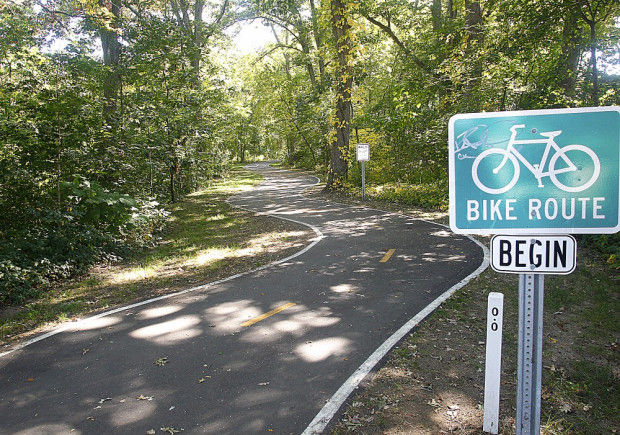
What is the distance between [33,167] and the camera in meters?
9.59

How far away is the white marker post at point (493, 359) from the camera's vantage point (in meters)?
2.96

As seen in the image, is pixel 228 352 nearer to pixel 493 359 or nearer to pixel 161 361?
pixel 161 361

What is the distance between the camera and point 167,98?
15.5 m

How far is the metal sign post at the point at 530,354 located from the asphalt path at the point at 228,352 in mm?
1944

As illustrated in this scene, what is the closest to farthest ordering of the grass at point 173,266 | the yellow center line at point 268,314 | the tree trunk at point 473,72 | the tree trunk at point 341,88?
the yellow center line at point 268,314
the grass at point 173,266
the tree trunk at point 473,72
the tree trunk at point 341,88

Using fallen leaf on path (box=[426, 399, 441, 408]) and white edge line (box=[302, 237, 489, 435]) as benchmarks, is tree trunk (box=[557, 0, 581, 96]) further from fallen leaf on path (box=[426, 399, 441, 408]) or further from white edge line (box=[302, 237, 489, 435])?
fallen leaf on path (box=[426, 399, 441, 408])

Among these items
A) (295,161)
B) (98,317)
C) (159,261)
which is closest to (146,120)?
(159,261)

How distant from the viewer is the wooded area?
370 inches

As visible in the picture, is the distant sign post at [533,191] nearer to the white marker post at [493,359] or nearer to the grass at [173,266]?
the white marker post at [493,359]

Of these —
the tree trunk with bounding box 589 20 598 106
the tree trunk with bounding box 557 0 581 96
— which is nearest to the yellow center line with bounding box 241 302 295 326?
the tree trunk with bounding box 589 20 598 106

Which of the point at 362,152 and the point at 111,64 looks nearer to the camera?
the point at 111,64

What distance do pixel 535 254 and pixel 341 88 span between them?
18.4 m

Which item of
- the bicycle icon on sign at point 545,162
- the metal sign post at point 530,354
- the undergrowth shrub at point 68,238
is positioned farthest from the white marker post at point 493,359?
the undergrowth shrub at point 68,238

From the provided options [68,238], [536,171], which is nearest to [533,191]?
[536,171]
